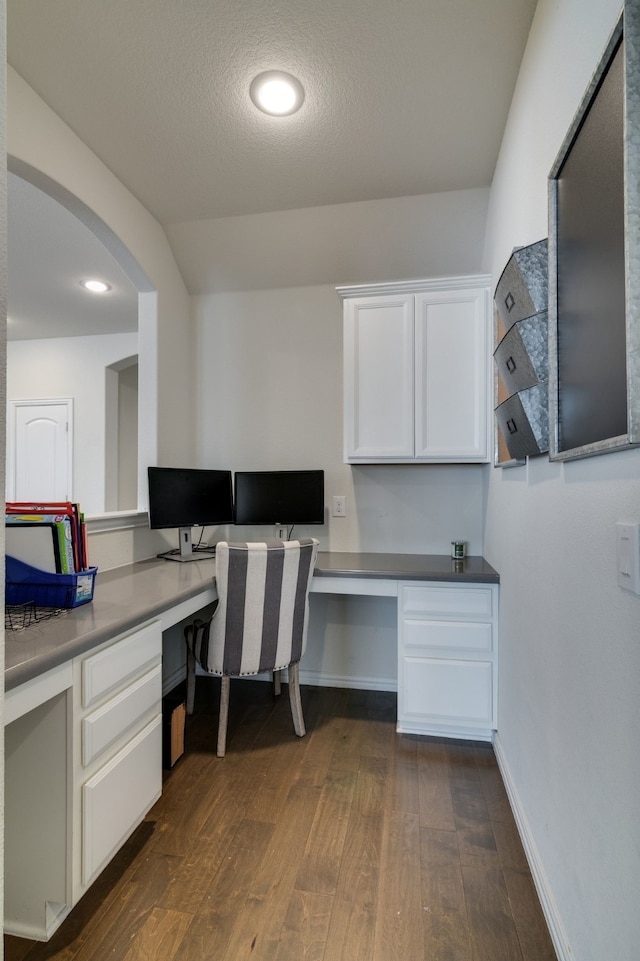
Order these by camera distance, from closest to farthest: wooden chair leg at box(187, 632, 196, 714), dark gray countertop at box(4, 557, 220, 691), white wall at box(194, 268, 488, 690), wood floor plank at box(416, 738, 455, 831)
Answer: dark gray countertop at box(4, 557, 220, 691)
wood floor plank at box(416, 738, 455, 831)
wooden chair leg at box(187, 632, 196, 714)
white wall at box(194, 268, 488, 690)

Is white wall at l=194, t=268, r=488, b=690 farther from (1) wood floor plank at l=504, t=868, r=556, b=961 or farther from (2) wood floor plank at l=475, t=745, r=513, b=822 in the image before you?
(1) wood floor plank at l=504, t=868, r=556, b=961

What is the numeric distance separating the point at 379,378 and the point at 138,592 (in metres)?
1.56

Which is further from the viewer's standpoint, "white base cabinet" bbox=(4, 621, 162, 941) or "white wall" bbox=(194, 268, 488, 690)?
"white wall" bbox=(194, 268, 488, 690)

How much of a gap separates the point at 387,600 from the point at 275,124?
7.94 feet

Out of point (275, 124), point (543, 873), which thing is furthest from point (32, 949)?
point (275, 124)

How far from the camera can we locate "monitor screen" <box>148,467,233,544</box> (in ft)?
7.63

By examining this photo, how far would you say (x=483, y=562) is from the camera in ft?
8.23

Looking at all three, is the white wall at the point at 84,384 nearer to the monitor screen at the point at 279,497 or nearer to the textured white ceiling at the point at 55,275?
the textured white ceiling at the point at 55,275

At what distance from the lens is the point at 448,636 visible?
2.20 metres

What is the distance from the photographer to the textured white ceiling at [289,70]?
1.60 meters

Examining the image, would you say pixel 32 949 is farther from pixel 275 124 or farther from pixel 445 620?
pixel 275 124

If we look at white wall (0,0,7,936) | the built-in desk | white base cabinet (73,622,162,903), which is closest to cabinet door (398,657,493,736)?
the built-in desk

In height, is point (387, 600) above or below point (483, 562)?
below

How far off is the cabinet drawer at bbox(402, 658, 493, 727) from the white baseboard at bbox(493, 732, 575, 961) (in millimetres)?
266
